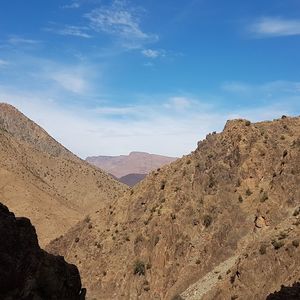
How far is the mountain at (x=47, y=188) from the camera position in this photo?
87375mm

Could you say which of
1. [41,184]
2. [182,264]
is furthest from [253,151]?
[41,184]

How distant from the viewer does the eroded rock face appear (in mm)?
13945

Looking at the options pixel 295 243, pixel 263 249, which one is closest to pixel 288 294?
pixel 295 243

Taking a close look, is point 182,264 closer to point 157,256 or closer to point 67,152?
point 157,256

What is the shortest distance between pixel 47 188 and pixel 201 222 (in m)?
74.4

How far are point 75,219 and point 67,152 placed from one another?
100 metres

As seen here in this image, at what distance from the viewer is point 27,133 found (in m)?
185

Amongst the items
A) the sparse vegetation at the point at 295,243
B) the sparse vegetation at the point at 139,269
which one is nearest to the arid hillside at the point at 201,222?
the sparse vegetation at the point at 139,269

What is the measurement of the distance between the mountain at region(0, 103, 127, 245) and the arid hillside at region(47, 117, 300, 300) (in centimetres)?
2966

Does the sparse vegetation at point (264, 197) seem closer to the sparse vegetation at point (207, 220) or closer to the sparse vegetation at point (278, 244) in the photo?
the sparse vegetation at point (207, 220)

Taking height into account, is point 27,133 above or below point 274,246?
above

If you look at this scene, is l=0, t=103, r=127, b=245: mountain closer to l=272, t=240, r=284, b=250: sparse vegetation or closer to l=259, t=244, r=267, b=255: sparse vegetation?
l=259, t=244, r=267, b=255: sparse vegetation

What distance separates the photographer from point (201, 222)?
4397 centimetres

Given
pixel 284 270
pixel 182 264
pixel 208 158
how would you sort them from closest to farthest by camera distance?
pixel 284 270, pixel 182 264, pixel 208 158
